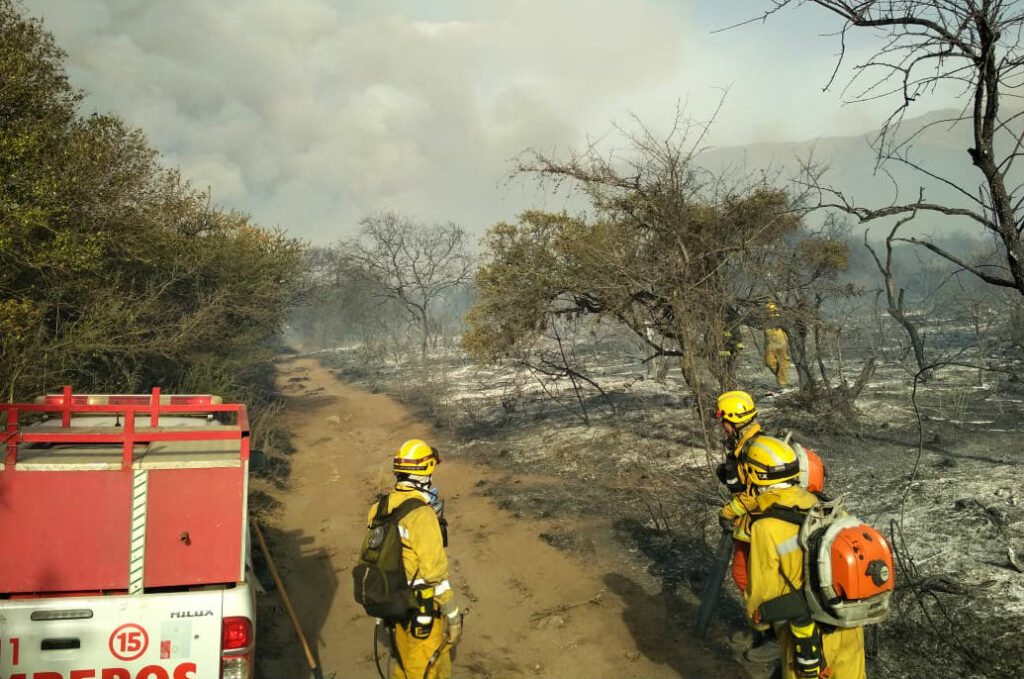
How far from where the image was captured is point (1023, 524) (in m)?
6.65

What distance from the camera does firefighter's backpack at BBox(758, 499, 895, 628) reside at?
3086mm

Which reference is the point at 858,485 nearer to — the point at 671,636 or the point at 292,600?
the point at 671,636

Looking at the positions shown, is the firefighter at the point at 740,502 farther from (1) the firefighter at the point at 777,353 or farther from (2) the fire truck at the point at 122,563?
(1) the firefighter at the point at 777,353

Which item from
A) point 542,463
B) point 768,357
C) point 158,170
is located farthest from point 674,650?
point 158,170

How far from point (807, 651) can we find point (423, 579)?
208 cm

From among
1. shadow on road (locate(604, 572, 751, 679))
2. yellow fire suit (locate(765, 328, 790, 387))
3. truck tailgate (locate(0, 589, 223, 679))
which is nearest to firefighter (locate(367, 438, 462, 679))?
truck tailgate (locate(0, 589, 223, 679))

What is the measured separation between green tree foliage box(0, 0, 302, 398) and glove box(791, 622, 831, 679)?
908 cm

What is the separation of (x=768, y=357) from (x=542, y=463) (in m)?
6.96

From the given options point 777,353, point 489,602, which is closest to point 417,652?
point 489,602

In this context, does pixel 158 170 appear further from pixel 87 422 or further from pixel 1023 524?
pixel 1023 524

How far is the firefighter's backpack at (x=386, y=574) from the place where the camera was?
3859 millimetres

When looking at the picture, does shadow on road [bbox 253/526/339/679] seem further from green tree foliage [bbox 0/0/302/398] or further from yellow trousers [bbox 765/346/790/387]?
yellow trousers [bbox 765/346/790/387]

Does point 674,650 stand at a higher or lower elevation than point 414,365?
lower

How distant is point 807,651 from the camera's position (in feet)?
10.6
